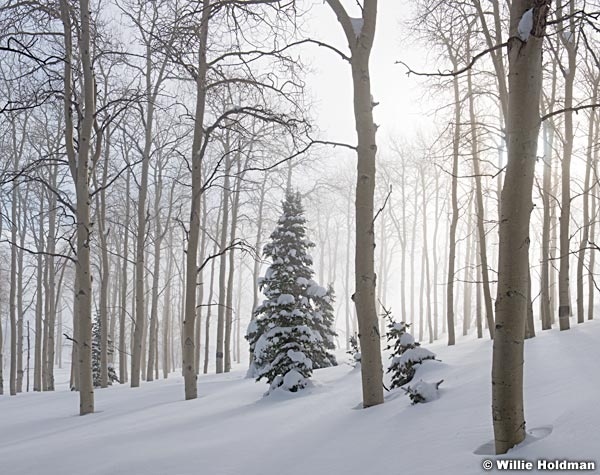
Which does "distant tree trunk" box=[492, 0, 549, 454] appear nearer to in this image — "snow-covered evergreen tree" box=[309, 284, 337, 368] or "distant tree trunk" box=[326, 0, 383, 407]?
"distant tree trunk" box=[326, 0, 383, 407]

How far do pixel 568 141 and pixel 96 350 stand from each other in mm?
21819

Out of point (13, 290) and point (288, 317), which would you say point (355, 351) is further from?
point (13, 290)

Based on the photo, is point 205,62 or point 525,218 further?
point 205,62

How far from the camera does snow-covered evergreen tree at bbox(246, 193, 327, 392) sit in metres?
8.88

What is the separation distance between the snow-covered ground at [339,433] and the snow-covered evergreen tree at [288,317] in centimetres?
97

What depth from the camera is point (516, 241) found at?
9.16 ft

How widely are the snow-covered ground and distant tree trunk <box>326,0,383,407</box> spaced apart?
43 centimetres

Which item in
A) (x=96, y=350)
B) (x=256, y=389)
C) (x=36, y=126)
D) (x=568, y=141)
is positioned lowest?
(x=96, y=350)

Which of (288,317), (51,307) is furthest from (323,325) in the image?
(51,307)

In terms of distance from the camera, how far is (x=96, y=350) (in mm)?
23266

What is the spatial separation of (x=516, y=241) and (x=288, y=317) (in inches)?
269

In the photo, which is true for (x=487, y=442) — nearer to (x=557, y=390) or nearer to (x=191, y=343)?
(x=557, y=390)

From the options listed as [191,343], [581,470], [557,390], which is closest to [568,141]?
[557,390]

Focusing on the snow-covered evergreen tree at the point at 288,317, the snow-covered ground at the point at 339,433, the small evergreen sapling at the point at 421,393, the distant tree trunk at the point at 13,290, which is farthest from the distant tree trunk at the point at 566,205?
the distant tree trunk at the point at 13,290
